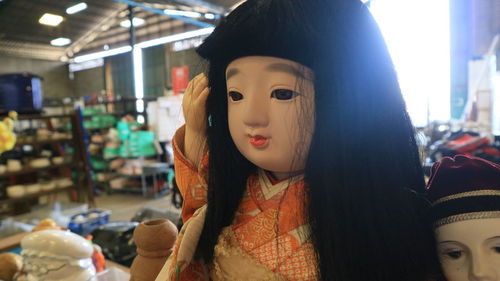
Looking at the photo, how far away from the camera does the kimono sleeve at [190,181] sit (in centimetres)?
74

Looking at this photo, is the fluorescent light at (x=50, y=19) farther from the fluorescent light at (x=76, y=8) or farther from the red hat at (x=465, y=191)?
the red hat at (x=465, y=191)

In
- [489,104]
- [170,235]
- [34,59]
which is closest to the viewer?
[170,235]

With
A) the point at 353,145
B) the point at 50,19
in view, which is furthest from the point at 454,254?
the point at 50,19

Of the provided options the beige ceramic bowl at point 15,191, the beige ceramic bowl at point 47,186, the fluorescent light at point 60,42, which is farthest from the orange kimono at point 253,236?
the beige ceramic bowl at point 47,186

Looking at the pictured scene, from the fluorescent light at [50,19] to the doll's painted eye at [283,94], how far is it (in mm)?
2175

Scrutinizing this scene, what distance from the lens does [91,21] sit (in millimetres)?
2727

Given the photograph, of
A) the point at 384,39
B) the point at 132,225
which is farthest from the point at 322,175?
the point at 132,225

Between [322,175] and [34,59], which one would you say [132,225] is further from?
[34,59]

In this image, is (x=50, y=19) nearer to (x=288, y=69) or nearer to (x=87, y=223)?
(x=87, y=223)

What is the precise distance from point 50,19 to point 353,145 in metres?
2.31

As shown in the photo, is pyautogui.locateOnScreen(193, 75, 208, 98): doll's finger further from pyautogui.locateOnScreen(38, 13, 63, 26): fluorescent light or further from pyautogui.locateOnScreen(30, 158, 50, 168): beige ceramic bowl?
pyautogui.locateOnScreen(30, 158, 50, 168): beige ceramic bowl

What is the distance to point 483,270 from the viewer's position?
0.48 meters

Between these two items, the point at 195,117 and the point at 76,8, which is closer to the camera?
the point at 195,117

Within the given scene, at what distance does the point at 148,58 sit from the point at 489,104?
7918mm
